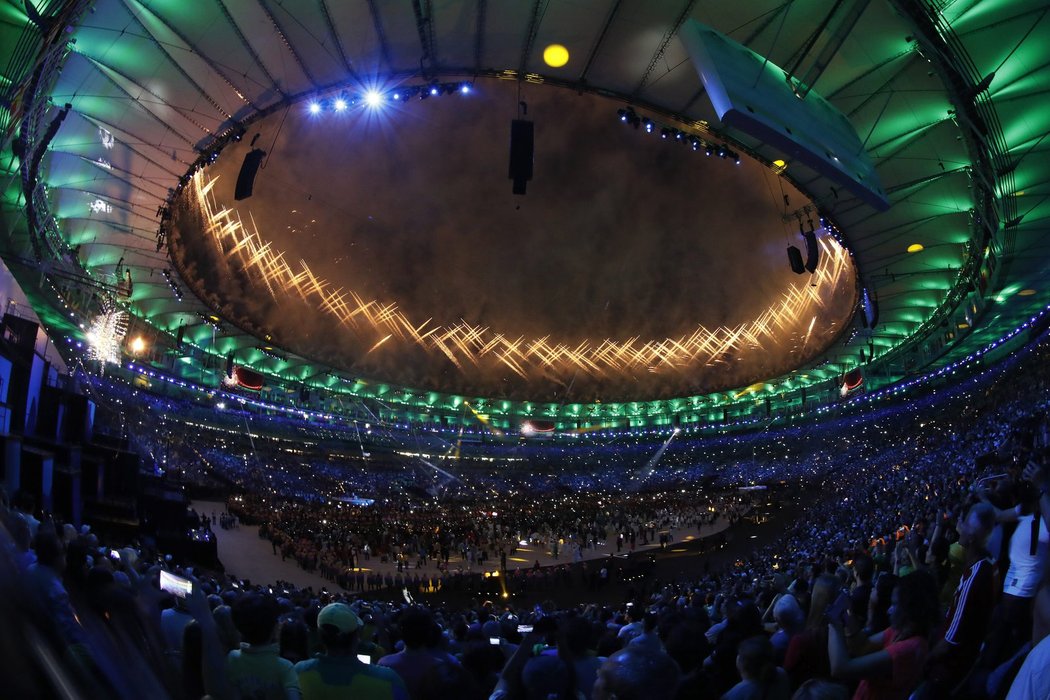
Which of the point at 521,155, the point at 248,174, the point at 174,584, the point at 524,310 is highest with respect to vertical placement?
the point at 524,310

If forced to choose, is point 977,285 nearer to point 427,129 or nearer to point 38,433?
point 427,129

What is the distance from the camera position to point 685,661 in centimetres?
414

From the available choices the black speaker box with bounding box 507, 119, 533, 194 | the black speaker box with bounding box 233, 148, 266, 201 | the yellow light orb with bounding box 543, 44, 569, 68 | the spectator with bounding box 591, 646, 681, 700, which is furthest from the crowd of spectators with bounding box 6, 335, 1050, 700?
the yellow light orb with bounding box 543, 44, 569, 68

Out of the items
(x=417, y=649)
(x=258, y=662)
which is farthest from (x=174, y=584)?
(x=258, y=662)

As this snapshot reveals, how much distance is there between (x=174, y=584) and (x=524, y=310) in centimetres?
4004

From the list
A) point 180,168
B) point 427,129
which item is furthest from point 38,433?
point 427,129

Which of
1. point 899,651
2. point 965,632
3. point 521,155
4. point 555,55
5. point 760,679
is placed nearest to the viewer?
point 760,679

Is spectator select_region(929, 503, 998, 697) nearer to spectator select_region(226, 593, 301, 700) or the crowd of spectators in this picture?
the crowd of spectators

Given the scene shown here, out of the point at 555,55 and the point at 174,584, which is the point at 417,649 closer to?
the point at 174,584

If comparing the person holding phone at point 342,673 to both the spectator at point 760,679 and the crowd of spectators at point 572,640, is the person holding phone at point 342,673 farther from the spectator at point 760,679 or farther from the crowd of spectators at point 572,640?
the spectator at point 760,679

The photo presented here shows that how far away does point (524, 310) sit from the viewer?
47062 mm

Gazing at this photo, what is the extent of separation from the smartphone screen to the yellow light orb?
15.2 meters

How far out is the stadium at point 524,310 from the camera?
4.01 metres

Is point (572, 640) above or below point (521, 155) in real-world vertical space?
below
